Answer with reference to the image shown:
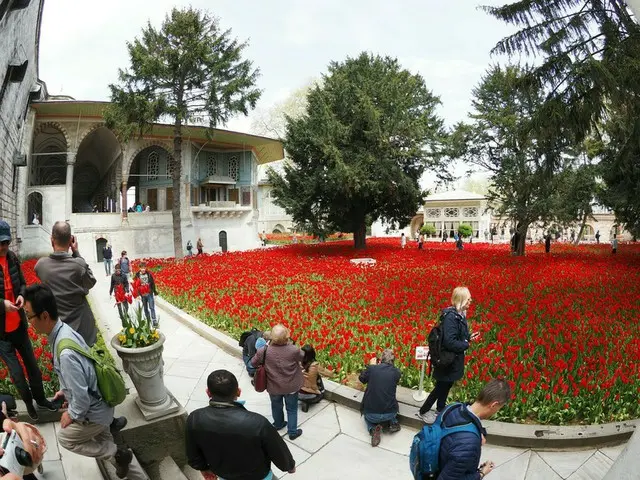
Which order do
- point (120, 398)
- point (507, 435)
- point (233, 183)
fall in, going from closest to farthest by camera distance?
1. point (120, 398)
2. point (507, 435)
3. point (233, 183)

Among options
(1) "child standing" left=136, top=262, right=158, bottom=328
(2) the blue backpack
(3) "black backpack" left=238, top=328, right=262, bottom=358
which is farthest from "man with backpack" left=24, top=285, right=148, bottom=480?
(1) "child standing" left=136, top=262, right=158, bottom=328

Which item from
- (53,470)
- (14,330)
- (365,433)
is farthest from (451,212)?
(53,470)

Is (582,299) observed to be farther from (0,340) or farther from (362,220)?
(362,220)

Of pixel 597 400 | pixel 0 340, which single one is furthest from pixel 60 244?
pixel 597 400

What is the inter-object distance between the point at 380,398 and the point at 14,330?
4196 mm

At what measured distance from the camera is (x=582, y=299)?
1050 centimetres

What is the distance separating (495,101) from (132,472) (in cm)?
2685

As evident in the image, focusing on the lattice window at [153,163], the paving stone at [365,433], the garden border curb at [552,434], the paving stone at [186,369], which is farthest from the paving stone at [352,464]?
the lattice window at [153,163]

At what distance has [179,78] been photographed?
71.1ft

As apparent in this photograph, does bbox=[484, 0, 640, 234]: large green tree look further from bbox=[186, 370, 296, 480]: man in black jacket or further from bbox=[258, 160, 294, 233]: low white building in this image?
bbox=[258, 160, 294, 233]: low white building

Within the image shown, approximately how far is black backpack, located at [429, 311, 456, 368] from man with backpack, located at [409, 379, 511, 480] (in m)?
1.95

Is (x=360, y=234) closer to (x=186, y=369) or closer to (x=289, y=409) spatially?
(x=186, y=369)

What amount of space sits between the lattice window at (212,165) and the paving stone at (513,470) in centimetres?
3023

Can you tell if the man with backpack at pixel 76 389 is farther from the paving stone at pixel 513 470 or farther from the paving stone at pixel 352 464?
the paving stone at pixel 513 470
